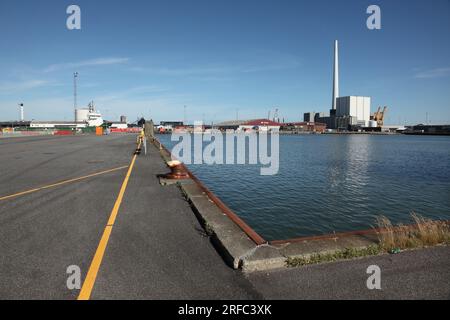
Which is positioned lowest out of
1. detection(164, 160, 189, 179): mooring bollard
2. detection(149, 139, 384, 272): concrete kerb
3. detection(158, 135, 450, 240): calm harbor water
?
detection(158, 135, 450, 240): calm harbor water

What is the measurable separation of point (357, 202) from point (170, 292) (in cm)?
1185

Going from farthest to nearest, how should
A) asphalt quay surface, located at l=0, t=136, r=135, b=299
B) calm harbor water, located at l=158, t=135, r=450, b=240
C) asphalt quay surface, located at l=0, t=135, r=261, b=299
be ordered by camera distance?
calm harbor water, located at l=158, t=135, r=450, b=240
asphalt quay surface, located at l=0, t=136, r=135, b=299
asphalt quay surface, located at l=0, t=135, r=261, b=299

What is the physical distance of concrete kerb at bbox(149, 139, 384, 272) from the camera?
4.96m

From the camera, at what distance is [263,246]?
5.46m

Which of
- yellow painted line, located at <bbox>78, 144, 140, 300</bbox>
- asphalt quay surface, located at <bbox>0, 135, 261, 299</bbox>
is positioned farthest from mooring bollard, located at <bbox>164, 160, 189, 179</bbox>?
yellow painted line, located at <bbox>78, 144, 140, 300</bbox>

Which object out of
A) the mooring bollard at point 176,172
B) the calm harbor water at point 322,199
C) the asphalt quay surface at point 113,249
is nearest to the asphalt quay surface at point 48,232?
the asphalt quay surface at point 113,249

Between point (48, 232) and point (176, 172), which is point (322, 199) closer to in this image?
point (176, 172)

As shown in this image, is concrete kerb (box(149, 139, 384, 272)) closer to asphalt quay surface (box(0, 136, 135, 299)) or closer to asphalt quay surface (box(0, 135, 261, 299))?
asphalt quay surface (box(0, 135, 261, 299))

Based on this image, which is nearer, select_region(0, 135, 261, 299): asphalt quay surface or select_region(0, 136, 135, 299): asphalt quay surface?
select_region(0, 135, 261, 299): asphalt quay surface

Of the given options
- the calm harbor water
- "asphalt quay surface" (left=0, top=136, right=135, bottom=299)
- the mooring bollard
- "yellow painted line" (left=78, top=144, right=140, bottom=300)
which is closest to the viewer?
"yellow painted line" (left=78, top=144, right=140, bottom=300)

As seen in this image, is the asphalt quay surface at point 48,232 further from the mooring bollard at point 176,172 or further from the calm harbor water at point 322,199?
the calm harbor water at point 322,199

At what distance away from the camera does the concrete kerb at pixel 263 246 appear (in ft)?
16.3

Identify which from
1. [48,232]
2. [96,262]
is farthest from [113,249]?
[48,232]
